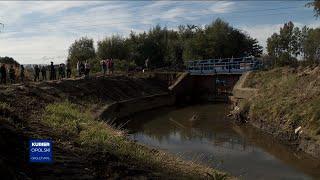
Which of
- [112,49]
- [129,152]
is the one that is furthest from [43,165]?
[112,49]

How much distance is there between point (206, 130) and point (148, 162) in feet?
45.8

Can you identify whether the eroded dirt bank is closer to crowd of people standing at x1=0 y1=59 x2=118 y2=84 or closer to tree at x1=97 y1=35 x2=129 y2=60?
crowd of people standing at x1=0 y1=59 x2=118 y2=84

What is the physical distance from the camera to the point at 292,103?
21.2 m

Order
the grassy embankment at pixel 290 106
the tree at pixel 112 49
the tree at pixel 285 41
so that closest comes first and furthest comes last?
the grassy embankment at pixel 290 106 < the tree at pixel 112 49 < the tree at pixel 285 41

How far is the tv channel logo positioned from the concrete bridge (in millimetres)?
30644

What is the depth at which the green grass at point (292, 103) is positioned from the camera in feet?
61.6

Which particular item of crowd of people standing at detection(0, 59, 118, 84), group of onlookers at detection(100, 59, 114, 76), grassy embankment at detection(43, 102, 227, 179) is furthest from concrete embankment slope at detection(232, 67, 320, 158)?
group of onlookers at detection(100, 59, 114, 76)

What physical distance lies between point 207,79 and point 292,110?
69.4 feet

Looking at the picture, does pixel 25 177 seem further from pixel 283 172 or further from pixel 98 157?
pixel 283 172

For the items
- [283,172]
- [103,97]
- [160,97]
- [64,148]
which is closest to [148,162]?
[64,148]

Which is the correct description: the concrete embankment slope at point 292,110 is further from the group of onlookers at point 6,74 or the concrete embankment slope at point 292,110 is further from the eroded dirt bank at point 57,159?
the group of onlookers at point 6,74

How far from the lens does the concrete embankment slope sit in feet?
58.9

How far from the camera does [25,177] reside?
7.75 m

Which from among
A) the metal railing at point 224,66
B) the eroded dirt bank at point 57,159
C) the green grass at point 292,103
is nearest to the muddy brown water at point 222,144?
the green grass at point 292,103
